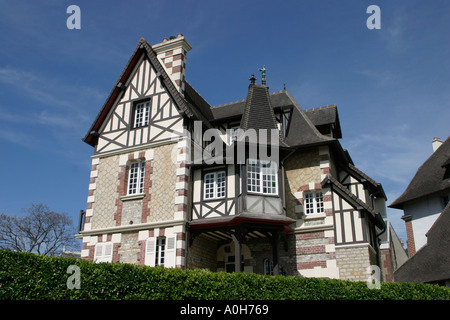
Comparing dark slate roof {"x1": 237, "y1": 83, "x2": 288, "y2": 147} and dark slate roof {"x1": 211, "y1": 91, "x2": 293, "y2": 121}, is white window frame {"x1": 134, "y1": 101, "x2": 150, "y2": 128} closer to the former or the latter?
dark slate roof {"x1": 211, "y1": 91, "x2": 293, "y2": 121}

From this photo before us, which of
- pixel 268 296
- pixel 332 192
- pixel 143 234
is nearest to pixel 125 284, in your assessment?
pixel 268 296

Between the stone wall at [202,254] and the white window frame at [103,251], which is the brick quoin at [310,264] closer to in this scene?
the stone wall at [202,254]

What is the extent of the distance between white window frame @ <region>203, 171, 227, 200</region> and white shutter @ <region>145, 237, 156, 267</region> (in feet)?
8.16

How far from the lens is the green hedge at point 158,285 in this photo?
9.13 metres

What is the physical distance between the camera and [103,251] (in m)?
16.2

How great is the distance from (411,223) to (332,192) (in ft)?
29.2

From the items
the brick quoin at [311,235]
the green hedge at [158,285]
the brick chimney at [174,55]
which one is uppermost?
the brick chimney at [174,55]

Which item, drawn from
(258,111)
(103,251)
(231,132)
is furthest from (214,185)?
(103,251)

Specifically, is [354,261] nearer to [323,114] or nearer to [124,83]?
[323,114]

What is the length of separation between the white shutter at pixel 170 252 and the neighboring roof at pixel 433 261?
33.7 feet

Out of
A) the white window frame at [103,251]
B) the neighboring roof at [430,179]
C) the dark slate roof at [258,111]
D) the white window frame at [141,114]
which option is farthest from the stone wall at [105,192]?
the neighboring roof at [430,179]

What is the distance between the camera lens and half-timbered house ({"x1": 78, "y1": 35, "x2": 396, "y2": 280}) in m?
15.4

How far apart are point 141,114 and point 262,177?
595cm

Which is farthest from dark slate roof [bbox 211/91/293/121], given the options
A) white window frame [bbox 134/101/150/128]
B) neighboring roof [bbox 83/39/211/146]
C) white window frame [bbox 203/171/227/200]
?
white window frame [bbox 203/171/227/200]
